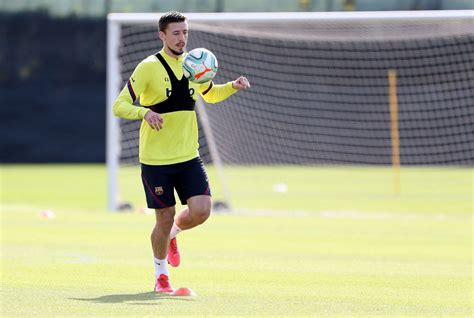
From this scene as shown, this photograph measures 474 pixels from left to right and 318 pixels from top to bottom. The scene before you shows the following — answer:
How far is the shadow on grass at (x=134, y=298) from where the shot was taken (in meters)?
8.08

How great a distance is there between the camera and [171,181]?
29.3 ft

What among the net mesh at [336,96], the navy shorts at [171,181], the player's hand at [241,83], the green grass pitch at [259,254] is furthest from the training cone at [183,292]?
the net mesh at [336,96]

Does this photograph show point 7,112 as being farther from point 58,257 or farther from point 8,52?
point 58,257

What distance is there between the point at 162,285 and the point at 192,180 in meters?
0.87

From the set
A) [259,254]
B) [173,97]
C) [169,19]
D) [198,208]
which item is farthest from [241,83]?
[259,254]

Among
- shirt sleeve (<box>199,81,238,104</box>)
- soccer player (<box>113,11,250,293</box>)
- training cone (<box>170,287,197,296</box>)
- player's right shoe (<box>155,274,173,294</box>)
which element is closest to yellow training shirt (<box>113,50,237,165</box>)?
soccer player (<box>113,11,250,293</box>)

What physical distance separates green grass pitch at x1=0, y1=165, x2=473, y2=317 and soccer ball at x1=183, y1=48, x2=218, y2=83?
171 cm

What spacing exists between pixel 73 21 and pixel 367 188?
413 inches

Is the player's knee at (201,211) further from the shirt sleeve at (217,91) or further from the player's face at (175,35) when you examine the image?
the player's face at (175,35)

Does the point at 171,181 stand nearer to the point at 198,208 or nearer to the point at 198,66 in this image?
the point at 198,208

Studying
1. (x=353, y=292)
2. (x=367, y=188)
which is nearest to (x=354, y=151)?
(x=367, y=188)

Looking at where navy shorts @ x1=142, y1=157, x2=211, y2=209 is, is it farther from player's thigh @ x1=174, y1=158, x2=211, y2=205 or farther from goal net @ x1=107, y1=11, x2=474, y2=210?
goal net @ x1=107, y1=11, x2=474, y2=210

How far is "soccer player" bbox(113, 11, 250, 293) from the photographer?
Result: 8.84 m

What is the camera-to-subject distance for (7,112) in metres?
30.0
